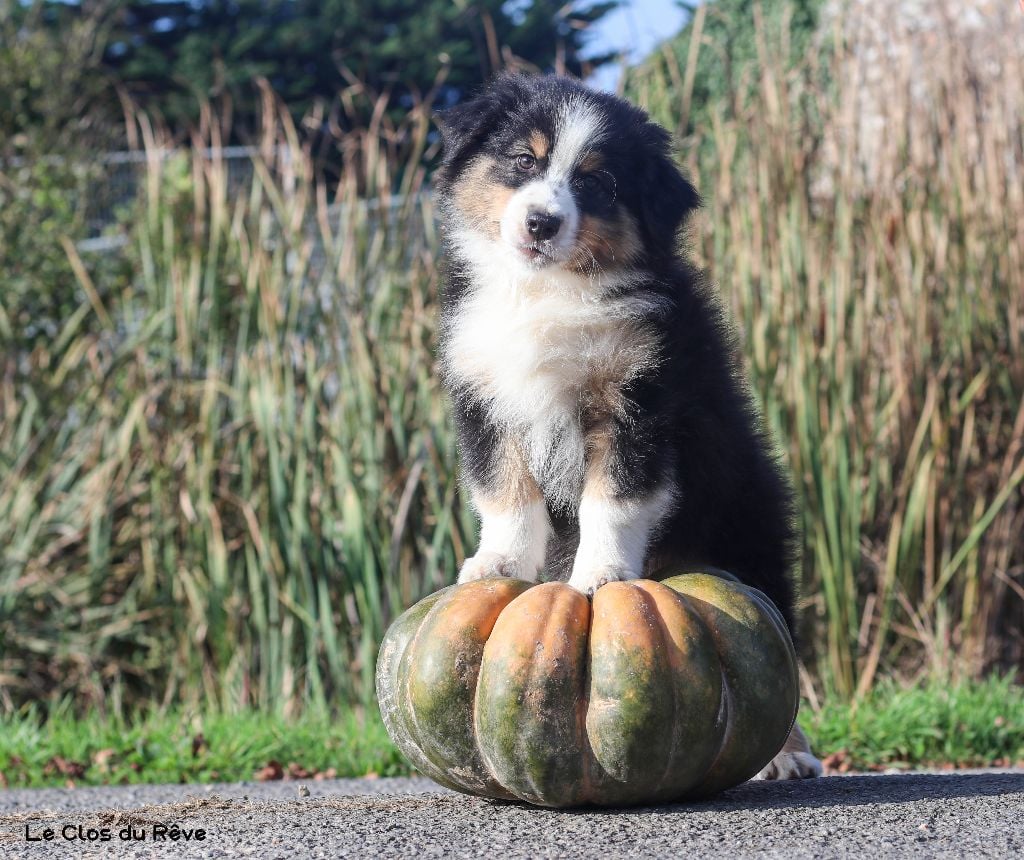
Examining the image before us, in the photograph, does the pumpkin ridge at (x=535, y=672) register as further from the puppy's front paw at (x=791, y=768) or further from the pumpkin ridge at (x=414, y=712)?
the puppy's front paw at (x=791, y=768)

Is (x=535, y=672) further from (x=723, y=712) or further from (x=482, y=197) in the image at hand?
(x=482, y=197)

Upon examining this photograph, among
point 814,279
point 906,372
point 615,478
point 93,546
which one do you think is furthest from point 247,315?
point 615,478

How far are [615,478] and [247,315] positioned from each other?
3377mm

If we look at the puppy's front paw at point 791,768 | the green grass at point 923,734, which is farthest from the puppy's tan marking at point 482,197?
the green grass at point 923,734

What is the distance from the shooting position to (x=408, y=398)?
18.1 ft

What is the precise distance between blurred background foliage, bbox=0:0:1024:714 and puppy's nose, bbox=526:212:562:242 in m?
Result: 2.47

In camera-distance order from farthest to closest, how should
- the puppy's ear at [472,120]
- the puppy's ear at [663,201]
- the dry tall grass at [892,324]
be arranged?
the dry tall grass at [892,324], the puppy's ear at [472,120], the puppy's ear at [663,201]

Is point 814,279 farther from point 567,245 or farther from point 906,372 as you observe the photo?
point 567,245

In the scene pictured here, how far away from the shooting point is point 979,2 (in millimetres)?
6711

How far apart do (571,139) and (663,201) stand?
0.29 m

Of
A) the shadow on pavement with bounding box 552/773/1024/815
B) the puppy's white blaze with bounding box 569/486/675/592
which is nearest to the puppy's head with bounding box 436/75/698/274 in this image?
the puppy's white blaze with bounding box 569/486/675/592

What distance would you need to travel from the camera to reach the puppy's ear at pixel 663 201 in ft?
10.3

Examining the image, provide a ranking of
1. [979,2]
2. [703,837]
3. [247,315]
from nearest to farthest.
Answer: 1. [703,837]
2. [247,315]
3. [979,2]

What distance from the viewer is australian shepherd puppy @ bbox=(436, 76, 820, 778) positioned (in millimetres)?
2861
